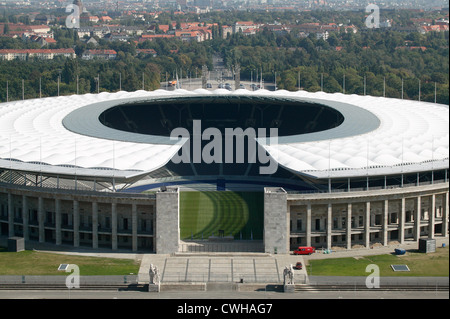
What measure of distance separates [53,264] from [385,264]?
133 feet

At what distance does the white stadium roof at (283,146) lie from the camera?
119m

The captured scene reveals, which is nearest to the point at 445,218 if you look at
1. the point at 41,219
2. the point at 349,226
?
the point at 349,226

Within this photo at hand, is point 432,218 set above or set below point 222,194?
below

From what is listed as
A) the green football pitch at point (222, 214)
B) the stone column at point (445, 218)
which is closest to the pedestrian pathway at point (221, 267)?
the green football pitch at point (222, 214)

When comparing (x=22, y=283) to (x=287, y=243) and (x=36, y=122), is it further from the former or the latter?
(x=36, y=122)

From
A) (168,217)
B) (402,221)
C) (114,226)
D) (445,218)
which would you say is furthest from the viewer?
(445,218)

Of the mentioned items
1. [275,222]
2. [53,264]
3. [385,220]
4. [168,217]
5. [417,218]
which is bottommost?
[53,264]

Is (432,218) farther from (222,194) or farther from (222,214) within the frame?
(222,194)

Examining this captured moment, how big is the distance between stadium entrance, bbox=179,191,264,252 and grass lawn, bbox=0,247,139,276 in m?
10.0

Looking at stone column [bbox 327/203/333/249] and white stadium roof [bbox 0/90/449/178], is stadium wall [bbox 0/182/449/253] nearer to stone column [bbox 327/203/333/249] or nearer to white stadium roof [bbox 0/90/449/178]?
stone column [bbox 327/203/333/249]

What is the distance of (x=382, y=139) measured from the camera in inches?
5207

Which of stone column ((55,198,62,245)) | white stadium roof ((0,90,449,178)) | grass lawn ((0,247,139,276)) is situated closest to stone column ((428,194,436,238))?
white stadium roof ((0,90,449,178))

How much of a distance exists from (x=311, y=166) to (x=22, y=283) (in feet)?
130

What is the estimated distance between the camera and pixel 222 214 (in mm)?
121312
